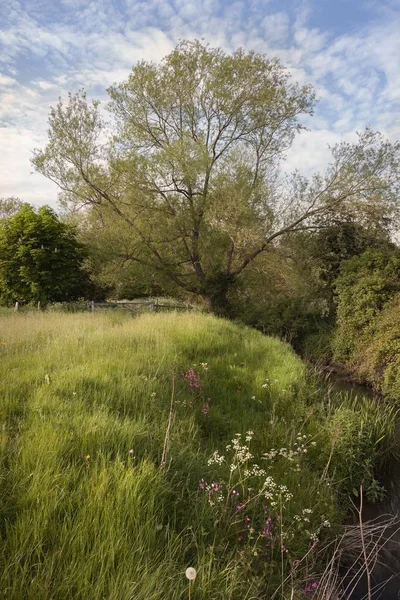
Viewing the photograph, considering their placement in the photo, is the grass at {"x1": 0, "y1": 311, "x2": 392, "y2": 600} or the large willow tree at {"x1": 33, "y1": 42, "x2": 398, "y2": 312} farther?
the large willow tree at {"x1": 33, "y1": 42, "x2": 398, "y2": 312}

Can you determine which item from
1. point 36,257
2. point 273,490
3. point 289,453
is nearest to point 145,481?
point 273,490

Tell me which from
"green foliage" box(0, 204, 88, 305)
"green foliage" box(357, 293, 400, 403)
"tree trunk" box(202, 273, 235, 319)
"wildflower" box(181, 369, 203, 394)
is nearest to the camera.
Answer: "wildflower" box(181, 369, 203, 394)

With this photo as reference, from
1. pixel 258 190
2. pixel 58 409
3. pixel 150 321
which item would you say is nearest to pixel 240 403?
pixel 58 409

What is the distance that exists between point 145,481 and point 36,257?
1664cm

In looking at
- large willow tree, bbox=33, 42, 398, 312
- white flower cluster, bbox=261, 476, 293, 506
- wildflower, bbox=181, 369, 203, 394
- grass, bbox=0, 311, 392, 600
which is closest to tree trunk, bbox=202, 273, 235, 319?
large willow tree, bbox=33, 42, 398, 312

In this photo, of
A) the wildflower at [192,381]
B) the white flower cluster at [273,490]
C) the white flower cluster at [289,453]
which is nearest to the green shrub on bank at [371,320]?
the white flower cluster at [289,453]

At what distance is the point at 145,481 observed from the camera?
2.58m

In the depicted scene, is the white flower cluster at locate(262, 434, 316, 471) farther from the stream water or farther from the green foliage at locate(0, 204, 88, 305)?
the green foliage at locate(0, 204, 88, 305)

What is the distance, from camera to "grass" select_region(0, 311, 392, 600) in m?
1.93

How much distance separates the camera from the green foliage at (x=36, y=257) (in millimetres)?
17203

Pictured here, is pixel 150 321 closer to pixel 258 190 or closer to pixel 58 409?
pixel 58 409

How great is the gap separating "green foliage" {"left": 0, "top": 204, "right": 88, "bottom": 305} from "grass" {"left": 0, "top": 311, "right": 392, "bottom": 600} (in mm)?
12154

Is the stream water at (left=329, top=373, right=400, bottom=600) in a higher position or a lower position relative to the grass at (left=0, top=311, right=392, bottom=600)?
lower

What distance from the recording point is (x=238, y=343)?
966 centimetres
